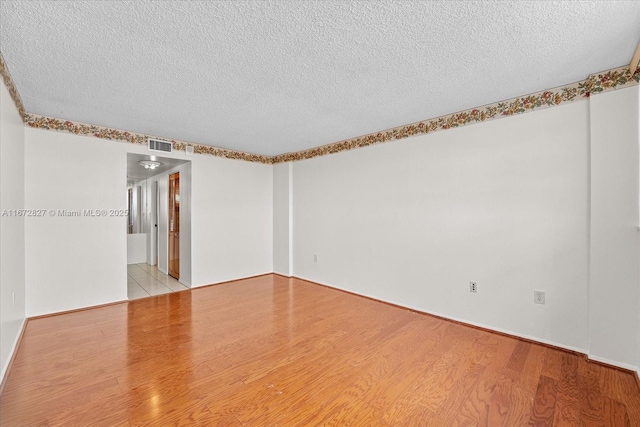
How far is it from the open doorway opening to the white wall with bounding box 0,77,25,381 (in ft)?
4.44

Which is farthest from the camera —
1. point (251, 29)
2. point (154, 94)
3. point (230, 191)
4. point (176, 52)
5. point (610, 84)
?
point (230, 191)

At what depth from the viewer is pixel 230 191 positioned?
5.07 meters

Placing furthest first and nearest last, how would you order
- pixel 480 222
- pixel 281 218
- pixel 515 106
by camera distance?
Result: pixel 281 218 → pixel 480 222 → pixel 515 106

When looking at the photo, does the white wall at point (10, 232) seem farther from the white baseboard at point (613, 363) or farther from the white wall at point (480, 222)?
the white baseboard at point (613, 363)

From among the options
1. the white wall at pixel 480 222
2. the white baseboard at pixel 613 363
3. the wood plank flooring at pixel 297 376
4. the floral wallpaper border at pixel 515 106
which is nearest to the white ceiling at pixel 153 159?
the wood plank flooring at pixel 297 376

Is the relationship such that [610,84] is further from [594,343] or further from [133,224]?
[133,224]

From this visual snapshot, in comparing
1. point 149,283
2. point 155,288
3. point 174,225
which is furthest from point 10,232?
point 174,225

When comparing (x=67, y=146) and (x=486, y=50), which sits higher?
(x=486, y=50)

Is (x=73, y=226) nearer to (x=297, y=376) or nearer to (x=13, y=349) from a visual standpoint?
(x=13, y=349)

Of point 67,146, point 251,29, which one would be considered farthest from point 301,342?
point 67,146

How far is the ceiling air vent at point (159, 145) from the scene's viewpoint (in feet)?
13.3

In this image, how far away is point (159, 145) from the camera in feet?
13.6

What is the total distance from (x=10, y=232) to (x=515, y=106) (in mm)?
4874

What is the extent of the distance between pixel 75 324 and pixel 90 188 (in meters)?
1.68
